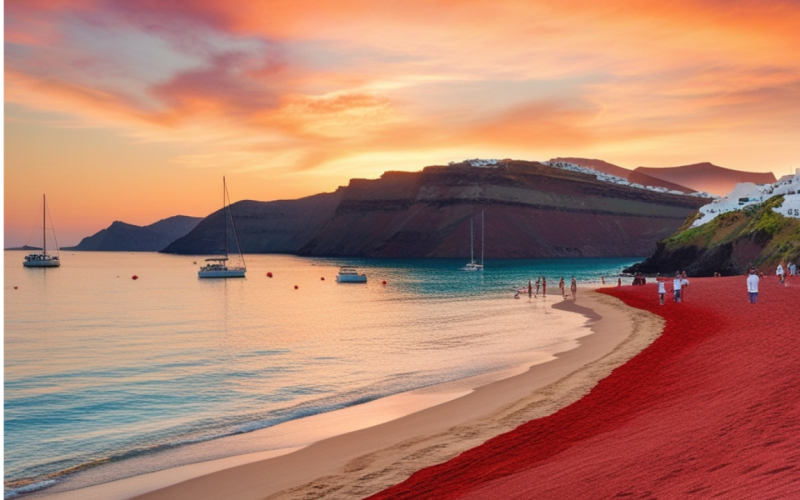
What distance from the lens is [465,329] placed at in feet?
133

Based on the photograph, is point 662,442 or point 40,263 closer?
point 662,442

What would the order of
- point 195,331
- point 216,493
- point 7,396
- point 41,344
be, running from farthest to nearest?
1. point 195,331
2. point 41,344
3. point 7,396
4. point 216,493

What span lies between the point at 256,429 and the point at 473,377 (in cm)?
872

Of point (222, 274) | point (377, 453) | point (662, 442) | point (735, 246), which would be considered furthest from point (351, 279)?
point (662, 442)

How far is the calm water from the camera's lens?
17533 mm

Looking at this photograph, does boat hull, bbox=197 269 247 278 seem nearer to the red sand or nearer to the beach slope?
the beach slope

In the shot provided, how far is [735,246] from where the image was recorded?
83.7m

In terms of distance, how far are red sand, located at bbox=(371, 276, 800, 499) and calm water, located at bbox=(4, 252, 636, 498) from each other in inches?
290

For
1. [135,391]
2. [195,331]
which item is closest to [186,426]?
[135,391]

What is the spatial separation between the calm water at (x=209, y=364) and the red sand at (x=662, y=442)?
7.38 meters

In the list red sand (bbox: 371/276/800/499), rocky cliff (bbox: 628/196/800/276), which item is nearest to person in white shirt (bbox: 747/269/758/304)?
red sand (bbox: 371/276/800/499)

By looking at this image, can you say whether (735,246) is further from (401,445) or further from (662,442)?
(662,442)

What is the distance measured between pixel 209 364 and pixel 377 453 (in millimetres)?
17536

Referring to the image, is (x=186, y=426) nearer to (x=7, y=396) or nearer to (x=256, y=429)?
(x=256, y=429)
